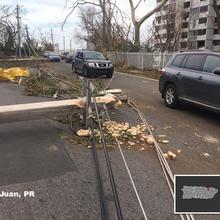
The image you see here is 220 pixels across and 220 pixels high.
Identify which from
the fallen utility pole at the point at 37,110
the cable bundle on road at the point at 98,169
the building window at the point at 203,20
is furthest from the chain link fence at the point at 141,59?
the building window at the point at 203,20

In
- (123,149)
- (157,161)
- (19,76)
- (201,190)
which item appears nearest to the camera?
(201,190)

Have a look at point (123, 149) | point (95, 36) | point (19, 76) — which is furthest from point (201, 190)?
point (95, 36)

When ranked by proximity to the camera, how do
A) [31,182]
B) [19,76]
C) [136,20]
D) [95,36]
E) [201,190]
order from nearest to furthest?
[201,190] < [31,182] < [19,76] < [136,20] < [95,36]

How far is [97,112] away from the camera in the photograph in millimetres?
6746

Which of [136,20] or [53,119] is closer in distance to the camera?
[53,119]

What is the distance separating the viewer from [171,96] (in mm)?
9930

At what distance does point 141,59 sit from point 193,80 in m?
22.2

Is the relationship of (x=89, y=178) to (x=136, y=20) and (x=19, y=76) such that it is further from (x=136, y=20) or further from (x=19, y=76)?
(x=136, y=20)

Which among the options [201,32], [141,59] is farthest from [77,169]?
[201,32]

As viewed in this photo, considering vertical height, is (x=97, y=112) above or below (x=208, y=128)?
above

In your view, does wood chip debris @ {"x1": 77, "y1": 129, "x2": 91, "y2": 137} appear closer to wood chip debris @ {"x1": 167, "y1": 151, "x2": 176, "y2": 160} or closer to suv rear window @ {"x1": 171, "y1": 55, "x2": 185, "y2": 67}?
wood chip debris @ {"x1": 167, "y1": 151, "x2": 176, "y2": 160}

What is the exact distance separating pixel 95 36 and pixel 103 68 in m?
27.0

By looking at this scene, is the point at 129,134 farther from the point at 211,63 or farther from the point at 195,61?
the point at 195,61

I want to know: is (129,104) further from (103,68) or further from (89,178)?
(103,68)
